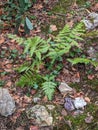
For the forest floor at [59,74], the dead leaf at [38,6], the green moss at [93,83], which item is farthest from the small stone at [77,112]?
the dead leaf at [38,6]

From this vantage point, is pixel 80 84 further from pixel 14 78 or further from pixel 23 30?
pixel 23 30

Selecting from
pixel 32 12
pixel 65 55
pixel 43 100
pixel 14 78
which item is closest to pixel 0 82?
pixel 14 78

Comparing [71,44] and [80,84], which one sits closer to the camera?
[80,84]

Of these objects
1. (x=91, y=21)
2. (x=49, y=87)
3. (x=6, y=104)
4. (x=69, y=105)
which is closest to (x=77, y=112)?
(x=69, y=105)

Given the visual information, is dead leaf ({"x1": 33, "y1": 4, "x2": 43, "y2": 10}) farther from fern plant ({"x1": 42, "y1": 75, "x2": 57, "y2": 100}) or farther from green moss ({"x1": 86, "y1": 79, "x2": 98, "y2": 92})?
green moss ({"x1": 86, "y1": 79, "x2": 98, "y2": 92})

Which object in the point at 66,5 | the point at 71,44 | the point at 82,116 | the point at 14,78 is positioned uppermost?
the point at 66,5

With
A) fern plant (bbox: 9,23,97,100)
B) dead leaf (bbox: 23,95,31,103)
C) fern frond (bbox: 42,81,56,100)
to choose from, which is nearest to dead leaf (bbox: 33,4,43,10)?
fern plant (bbox: 9,23,97,100)

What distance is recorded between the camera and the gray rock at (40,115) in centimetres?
414

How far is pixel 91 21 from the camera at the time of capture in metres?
5.51

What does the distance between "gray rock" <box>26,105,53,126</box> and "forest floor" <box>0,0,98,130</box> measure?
7cm

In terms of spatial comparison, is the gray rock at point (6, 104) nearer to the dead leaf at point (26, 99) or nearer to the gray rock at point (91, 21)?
the dead leaf at point (26, 99)

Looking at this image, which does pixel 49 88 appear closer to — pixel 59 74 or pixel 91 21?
pixel 59 74

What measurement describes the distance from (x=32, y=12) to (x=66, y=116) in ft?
7.79

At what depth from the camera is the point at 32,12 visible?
19.1ft
